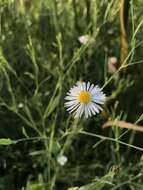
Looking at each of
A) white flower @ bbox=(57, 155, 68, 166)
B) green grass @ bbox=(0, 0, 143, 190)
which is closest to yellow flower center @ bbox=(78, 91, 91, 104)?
green grass @ bbox=(0, 0, 143, 190)

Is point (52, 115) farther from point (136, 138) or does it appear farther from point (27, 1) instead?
point (27, 1)

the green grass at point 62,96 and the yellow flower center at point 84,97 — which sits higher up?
the green grass at point 62,96

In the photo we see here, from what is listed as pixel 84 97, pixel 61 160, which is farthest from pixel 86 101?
pixel 61 160

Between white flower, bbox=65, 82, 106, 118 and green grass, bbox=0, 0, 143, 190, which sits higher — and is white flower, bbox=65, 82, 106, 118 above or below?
below

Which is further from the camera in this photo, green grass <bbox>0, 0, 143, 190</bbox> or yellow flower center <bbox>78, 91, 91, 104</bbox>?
green grass <bbox>0, 0, 143, 190</bbox>

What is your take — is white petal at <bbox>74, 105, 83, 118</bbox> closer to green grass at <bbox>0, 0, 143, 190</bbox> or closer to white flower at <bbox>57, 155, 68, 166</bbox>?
green grass at <bbox>0, 0, 143, 190</bbox>

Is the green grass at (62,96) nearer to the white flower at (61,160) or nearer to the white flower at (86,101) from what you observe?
the white flower at (61,160)

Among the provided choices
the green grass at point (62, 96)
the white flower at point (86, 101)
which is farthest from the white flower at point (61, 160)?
the white flower at point (86, 101)

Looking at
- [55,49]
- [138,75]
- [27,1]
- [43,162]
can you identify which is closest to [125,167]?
[43,162]
